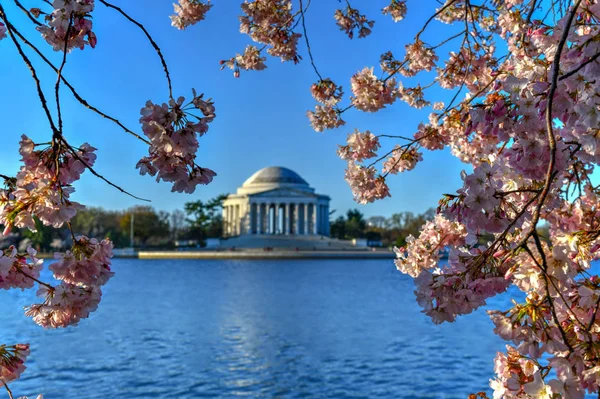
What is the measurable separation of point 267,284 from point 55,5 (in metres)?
29.5

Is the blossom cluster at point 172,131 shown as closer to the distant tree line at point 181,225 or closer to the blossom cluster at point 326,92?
the blossom cluster at point 326,92

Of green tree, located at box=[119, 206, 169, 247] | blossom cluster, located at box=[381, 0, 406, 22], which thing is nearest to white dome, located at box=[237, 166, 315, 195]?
green tree, located at box=[119, 206, 169, 247]

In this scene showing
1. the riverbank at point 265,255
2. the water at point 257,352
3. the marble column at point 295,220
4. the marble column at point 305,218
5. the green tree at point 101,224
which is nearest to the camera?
the water at point 257,352

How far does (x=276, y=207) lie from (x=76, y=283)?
89.2 meters

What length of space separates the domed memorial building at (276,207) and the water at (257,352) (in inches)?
2555

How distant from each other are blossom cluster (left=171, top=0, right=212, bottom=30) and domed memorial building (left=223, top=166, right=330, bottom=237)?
8071 centimetres

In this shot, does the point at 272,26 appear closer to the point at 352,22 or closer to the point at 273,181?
the point at 352,22

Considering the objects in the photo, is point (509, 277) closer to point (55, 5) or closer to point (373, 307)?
point (55, 5)

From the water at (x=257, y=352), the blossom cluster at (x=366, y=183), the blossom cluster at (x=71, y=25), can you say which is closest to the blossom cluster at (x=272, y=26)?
the blossom cluster at (x=366, y=183)

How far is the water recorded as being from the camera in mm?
10062

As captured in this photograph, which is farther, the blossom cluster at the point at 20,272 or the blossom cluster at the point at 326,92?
the blossom cluster at the point at 326,92

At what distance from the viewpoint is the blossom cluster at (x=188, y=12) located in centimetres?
528

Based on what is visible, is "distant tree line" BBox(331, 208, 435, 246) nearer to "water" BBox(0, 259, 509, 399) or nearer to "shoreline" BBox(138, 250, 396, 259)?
"shoreline" BBox(138, 250, 396, 259)

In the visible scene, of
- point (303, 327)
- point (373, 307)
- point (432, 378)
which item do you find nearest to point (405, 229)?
point (373, 307)
